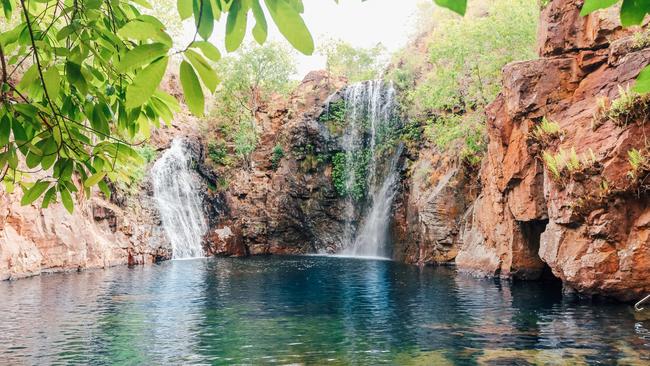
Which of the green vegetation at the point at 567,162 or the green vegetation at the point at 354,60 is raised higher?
the green vegetation at the point at 354,60

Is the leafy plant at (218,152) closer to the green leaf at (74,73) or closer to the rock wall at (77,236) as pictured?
the rock wall at (77,236)

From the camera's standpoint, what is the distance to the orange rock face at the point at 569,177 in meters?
12.3

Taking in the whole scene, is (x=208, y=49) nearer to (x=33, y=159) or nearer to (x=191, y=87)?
(x=191, y=87)

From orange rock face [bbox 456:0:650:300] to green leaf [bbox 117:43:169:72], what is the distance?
13.0 meters

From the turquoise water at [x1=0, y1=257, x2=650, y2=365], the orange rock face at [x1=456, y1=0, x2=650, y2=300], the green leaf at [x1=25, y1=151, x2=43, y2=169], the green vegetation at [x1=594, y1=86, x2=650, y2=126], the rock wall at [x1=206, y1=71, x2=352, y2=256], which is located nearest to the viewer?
the green leaf at [x1=25, y1=151, x2=43, y2=169]

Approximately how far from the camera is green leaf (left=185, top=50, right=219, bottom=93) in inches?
59.9

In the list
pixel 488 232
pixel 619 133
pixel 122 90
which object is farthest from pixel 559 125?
pixel 122 90

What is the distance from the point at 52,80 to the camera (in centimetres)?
204

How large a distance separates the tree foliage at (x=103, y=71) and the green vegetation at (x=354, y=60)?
1470 inches

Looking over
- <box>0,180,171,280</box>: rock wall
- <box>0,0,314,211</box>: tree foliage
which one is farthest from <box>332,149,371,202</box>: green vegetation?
<box>0,0,314,211</box>: tree foliage

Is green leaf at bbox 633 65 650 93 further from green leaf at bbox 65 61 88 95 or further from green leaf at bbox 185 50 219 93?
green leaf at bbox 65 61 88 95

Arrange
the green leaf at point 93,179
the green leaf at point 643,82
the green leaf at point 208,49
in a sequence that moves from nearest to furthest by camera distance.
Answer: the green leaf at point 643,82 < the green leaf at point 208,49 < the green leaf at point 93,179

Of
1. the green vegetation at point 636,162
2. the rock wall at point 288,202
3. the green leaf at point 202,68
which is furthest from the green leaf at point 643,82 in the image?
the rock wall at point 288,202

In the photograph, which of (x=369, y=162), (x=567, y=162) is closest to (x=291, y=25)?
(x=567, y=162)
